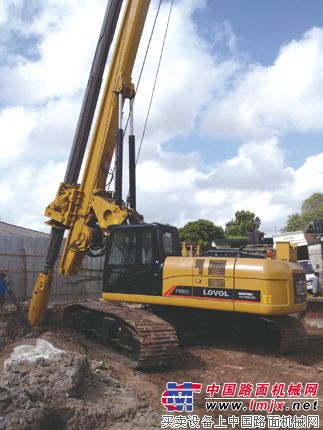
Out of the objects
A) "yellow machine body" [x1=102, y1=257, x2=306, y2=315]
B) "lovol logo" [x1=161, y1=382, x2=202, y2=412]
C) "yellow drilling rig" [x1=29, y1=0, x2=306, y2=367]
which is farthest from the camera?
"yellow drilling rig" [x1=29, y1=0, x2=306, y2=367]

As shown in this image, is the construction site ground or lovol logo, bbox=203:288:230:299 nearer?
the construction site ground

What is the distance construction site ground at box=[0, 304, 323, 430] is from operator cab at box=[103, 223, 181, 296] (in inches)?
51.2

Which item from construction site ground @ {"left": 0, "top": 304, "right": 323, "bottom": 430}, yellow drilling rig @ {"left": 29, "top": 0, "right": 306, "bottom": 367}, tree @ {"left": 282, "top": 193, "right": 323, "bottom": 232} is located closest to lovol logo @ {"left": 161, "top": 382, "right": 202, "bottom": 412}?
construction site ground @ {"left": 0, "top": 304, "right": 323, "bottom": 430}

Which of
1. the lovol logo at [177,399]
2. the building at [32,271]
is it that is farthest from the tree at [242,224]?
the lovol logo at [177,399]

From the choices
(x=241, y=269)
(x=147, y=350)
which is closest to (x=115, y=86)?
A: (x=241, y=269)

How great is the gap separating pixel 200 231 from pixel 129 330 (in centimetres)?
3897

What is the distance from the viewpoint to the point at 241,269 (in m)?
8.48

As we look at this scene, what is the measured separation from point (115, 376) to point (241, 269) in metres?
2.74

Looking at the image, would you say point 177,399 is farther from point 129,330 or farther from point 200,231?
point 200,231

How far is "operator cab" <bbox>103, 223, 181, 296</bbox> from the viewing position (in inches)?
363

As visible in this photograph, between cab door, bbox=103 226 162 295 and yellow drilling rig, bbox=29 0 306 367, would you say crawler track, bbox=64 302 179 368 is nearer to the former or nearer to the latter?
yellow drilling rig, bbox=29 0 306 367

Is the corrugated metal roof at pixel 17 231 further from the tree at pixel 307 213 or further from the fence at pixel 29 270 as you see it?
the tree at pixel 307 213

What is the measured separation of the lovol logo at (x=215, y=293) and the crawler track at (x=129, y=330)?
899 millimetres

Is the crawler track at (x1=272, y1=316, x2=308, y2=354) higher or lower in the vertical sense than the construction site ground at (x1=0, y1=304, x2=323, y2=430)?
higher
